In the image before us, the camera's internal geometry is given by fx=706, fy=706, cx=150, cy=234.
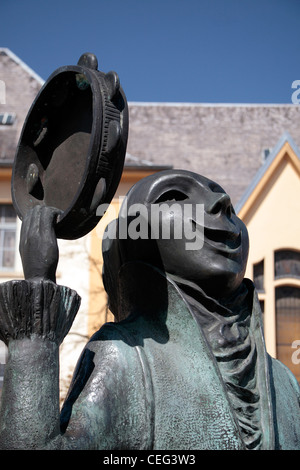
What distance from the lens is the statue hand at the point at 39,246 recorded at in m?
2.36

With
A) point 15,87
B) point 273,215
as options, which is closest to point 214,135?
point 273,215

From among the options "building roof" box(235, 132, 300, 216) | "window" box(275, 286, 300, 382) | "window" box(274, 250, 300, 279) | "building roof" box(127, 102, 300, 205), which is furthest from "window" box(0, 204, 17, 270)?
"window" box(275, 286, 300, 382)

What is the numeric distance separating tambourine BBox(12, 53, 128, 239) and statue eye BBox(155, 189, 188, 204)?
1.23ft

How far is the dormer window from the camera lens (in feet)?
61.0

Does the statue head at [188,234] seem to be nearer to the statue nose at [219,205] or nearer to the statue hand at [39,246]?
the statue nose at [219,205]

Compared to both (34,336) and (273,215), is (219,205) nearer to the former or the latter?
(34,336)

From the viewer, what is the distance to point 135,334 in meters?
2.67

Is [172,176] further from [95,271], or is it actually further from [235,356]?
[95,271]

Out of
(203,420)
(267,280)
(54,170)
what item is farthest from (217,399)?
(267,280)

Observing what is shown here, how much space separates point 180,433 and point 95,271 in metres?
14.9

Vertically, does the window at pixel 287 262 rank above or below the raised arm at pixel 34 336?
above

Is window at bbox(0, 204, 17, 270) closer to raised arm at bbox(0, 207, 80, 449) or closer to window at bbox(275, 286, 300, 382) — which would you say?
window at bbox(275, 286, 300, 382)

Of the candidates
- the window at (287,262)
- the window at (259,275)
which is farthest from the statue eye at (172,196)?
the window at (287,262)

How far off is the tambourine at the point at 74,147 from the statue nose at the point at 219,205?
0.47 metres
